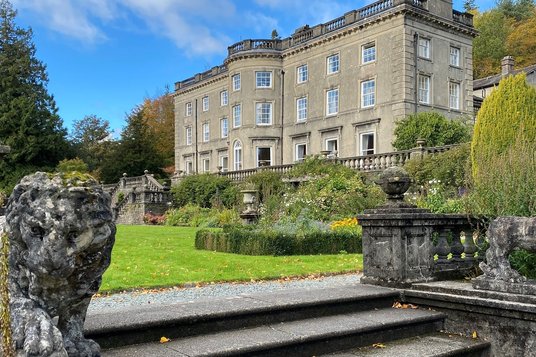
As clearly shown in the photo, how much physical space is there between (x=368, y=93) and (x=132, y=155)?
23.7 m

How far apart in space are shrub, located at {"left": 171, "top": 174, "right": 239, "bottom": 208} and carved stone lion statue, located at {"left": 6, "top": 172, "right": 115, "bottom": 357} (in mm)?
27871

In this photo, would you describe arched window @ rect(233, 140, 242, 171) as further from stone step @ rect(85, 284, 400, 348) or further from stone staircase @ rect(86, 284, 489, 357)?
stone staircase @ rect(86, 284, 489, 357)

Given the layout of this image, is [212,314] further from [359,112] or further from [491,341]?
[359,112]

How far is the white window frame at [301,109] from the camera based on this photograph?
119 ft

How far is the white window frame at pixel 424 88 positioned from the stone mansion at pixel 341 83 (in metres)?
0.06

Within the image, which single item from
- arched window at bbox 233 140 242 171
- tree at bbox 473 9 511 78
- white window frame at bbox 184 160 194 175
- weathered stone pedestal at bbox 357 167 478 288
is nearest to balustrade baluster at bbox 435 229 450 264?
weathered stone pedestal at bbox 357 167 478 288

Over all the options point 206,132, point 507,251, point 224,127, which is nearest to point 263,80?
point 224,127

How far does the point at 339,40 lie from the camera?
3303 cm

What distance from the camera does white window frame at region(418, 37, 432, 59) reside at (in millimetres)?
29953

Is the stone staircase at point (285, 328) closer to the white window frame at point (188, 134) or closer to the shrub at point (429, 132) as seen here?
the shrub at point (429, 132)

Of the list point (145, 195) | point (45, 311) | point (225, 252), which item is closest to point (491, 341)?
point (45, 311)

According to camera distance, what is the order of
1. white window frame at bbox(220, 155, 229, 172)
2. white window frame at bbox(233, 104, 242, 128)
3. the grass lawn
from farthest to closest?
white window frame at bbox(220, 155, 229, 172)
white window frame at bbox(233, 104, 242, 128)
the grass lawn

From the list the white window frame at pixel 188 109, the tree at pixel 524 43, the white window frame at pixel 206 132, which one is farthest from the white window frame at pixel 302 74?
the tree at pixel 524 43

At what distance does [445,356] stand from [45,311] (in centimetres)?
363
